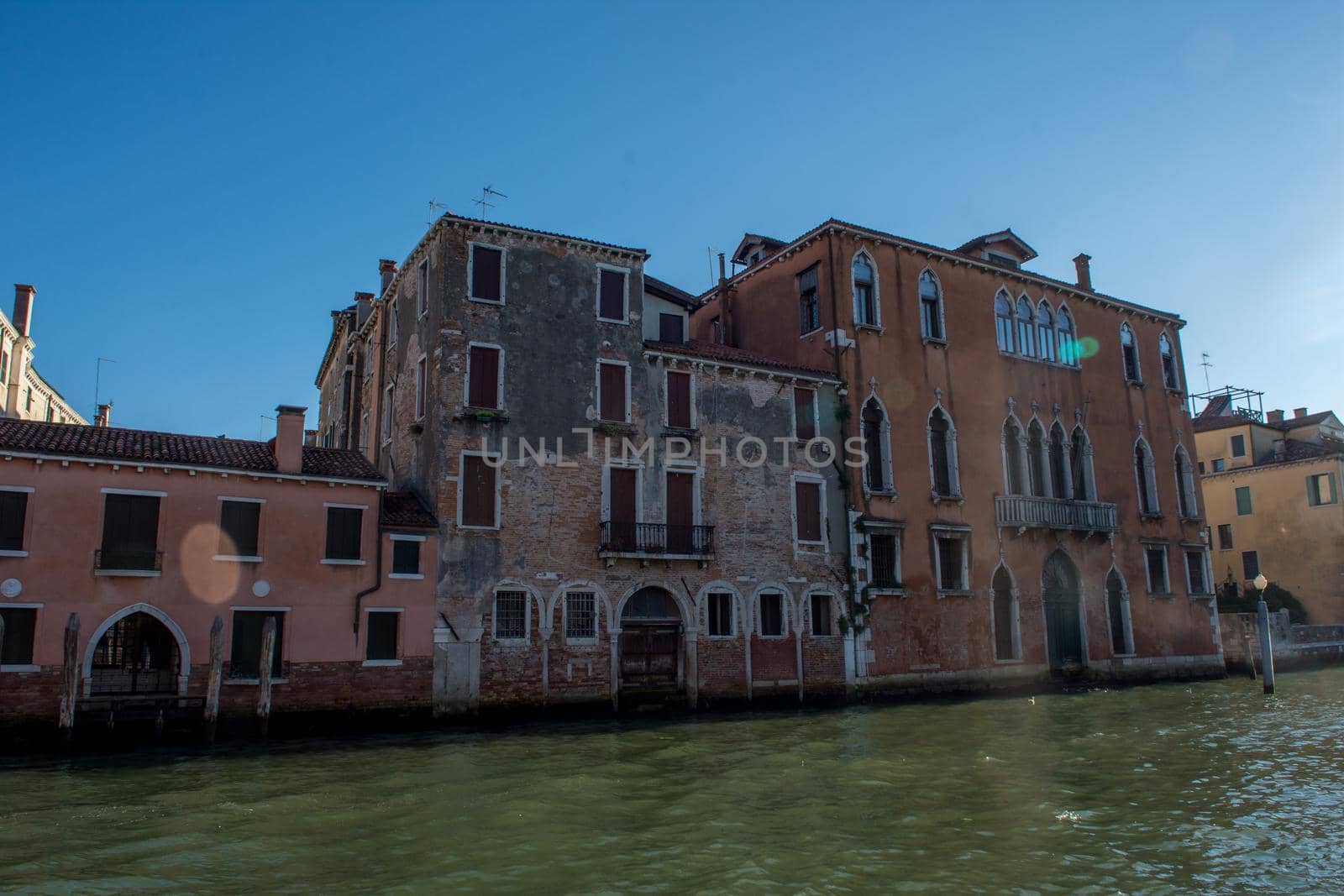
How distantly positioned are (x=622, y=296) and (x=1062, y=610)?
1587cm

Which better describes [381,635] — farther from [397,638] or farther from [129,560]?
[129,560]

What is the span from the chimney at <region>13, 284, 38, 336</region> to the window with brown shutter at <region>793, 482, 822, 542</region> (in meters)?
33.3

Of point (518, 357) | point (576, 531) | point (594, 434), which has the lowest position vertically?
point (576, 531)

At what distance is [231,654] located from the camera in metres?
18.4

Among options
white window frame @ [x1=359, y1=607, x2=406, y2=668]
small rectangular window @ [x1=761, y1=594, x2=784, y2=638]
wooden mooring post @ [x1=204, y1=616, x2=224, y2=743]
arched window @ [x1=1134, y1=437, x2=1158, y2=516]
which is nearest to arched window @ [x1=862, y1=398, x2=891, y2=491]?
small rectangular window @ [x1=761, y1=594, x2=784, y2=638]

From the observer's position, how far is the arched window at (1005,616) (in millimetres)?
27406

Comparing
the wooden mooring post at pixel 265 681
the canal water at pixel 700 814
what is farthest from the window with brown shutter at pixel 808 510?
the wooden mooring post at pixel 265 681

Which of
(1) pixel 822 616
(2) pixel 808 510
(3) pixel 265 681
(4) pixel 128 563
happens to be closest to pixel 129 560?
(4) pixel 128 563

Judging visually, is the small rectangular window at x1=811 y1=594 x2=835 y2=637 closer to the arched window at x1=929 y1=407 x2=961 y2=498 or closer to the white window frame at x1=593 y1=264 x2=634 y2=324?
the arched window at x1=929 y1=407 x2=961 y2=498

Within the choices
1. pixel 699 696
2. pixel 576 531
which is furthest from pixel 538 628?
pixel 699 696

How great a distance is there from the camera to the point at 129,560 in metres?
17.8

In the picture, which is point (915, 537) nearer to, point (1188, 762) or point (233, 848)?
point (1188, 762)

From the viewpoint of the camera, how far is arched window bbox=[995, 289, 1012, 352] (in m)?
29.6

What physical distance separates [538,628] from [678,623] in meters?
3.43
